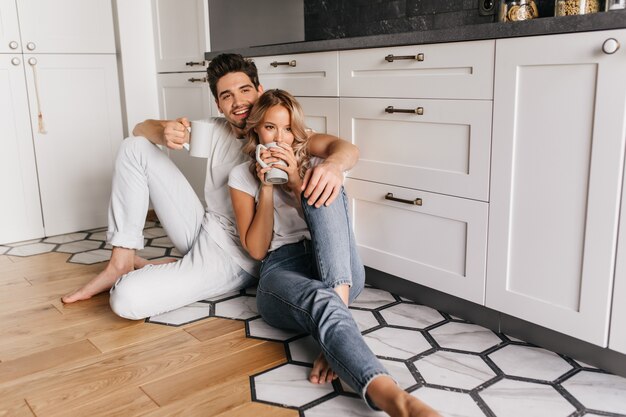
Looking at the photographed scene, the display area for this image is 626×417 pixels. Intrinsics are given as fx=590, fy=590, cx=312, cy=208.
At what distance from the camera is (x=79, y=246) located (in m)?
2.80

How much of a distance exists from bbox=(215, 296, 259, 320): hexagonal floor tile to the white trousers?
0.05 m

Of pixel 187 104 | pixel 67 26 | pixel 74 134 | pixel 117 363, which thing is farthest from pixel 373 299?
pixel 67 26

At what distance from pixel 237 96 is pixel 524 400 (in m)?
1.21

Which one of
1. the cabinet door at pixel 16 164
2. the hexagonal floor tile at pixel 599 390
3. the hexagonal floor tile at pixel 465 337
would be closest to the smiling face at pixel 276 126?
the hexagonal floor tile at pixel 465 337

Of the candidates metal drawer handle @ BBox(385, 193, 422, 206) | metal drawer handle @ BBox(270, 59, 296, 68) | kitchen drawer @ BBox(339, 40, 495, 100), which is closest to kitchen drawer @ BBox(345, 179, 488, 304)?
metal drawer handle @ BBox(385, 193, 422, 206)

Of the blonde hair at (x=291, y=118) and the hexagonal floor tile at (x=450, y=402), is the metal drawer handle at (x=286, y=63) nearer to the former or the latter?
the blonde hair at (x=291, y=118)

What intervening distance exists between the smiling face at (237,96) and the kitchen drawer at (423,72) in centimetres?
35

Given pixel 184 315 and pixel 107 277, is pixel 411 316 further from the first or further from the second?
pixel 107 277

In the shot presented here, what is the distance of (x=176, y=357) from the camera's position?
1.63m

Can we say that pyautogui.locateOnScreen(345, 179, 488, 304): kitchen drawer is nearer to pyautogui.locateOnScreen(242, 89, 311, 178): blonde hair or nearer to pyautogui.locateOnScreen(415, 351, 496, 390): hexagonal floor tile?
pyautogui.locateOnScreen(415, 351, 496, 390): hexagonal floor tile

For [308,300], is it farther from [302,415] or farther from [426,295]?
[426,295]

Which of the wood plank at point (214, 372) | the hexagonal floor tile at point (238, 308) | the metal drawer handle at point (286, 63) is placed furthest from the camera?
the metal drawer handle at point (286, 63)

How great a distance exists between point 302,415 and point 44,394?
653 mm

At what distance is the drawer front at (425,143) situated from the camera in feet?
5.49
